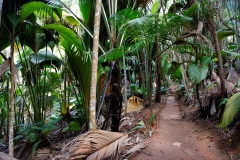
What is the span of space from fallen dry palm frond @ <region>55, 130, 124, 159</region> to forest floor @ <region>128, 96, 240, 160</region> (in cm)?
71

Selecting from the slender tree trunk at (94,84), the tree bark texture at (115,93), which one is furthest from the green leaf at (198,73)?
the slender tree trunk at (94,84)

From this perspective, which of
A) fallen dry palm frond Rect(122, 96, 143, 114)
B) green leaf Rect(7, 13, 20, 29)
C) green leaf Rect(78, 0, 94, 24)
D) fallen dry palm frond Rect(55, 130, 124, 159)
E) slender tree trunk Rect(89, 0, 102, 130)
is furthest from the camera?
fallen dry palm frond Rect(122, 96, 143, 114)

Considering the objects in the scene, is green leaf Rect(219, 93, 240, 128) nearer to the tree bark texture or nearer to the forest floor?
the forest floor

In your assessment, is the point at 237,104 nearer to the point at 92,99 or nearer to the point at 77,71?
the point at 92,99

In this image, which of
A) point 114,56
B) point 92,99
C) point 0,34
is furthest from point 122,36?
point 0,34

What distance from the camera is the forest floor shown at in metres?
2.38

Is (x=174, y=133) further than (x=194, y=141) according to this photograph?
Yes

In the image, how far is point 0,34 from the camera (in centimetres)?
318

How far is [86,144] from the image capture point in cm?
179

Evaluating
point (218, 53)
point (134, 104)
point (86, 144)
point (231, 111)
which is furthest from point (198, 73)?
point (134, 104)

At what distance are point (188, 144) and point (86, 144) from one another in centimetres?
166

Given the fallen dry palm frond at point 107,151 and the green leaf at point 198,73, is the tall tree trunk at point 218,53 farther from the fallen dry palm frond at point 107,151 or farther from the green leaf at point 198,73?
the fallen dry palm frond at point 107,151

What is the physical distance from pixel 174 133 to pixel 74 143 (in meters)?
2.00

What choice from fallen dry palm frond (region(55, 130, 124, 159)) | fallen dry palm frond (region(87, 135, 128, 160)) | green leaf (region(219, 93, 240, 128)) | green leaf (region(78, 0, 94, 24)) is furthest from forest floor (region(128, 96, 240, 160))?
green leaf (region(78, 0, 94, 24))
